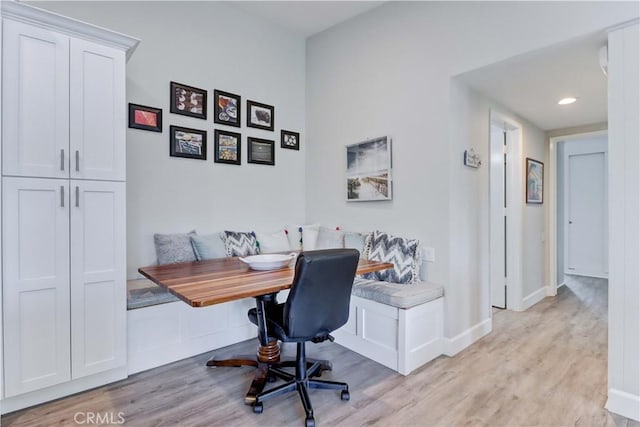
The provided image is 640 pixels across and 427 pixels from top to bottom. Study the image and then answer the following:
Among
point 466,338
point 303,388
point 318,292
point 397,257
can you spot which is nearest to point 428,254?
point 397,257

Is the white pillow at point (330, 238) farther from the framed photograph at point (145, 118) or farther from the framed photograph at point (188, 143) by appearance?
the framed photograph at point (145, 118)

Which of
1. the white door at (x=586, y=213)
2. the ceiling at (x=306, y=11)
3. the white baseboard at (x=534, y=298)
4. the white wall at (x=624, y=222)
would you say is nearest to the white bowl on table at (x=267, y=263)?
the white wall at (x=624, y=222)

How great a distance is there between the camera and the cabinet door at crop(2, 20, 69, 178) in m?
1.82

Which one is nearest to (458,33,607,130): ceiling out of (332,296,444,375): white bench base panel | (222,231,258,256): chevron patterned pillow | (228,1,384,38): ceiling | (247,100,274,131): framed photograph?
(228,1,384,38): ceiling

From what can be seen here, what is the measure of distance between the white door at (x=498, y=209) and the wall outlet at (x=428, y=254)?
4.62 feet

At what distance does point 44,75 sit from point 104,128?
0.40 metres

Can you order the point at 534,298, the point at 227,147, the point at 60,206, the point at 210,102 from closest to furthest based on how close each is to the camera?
the point at 60,206, the point at 210,102, the point at 227,147, the point at 534,298

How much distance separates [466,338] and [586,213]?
4.60m

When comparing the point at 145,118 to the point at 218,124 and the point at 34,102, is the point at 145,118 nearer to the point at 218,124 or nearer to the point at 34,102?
the point at 218,124

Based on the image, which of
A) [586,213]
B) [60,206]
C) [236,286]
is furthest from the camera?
[586,213]

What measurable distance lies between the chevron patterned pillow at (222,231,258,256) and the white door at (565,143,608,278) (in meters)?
5.82

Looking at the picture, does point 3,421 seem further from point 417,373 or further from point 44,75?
point 417,373

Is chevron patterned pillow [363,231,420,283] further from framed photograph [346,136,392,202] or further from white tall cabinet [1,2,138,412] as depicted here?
white tall cabinet [1,2,138,412]

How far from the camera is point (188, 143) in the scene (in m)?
3.09
